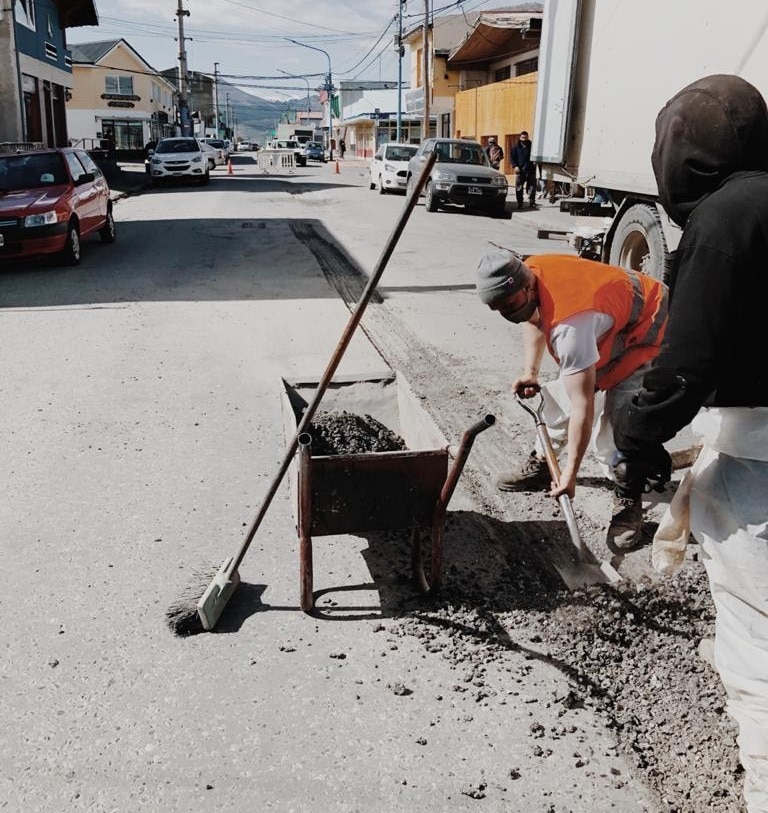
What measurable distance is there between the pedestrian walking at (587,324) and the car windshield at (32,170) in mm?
11265

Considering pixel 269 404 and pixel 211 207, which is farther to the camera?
pixel 211 207

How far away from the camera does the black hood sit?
2.19 m

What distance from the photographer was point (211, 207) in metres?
23.0

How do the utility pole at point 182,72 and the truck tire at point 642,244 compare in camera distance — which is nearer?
the truck tire at point 642,244

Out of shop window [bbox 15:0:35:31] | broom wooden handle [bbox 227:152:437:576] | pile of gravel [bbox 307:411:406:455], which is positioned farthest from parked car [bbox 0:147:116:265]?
shop window [bbox 15:0:35:31]

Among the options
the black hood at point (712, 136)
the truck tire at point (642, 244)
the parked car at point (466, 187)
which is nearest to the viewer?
the black hood at point (712, 136)

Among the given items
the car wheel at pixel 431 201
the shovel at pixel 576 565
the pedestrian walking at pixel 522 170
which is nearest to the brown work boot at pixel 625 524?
the shovel at pixel 576 565

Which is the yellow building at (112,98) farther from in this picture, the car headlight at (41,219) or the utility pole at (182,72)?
the car headlight at (41,219)

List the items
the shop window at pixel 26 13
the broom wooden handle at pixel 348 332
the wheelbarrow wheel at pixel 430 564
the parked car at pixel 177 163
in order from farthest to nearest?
1. the parked car at pixel 177 163
2. the shop window at pixel 26 13
3. the wheelbarrow wheel at pixel 430 564
4. the broom wooden handle at pixel 348 332

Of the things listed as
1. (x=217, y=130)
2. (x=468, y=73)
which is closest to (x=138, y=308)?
(x=468, y=73)

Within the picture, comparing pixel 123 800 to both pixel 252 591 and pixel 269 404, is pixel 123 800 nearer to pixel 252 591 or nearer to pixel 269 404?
pixel 252 591

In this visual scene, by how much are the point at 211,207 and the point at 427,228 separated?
7299 millimetres

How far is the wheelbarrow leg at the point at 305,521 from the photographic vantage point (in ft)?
11.5

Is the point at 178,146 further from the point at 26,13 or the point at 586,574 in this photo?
the point at 586,574
